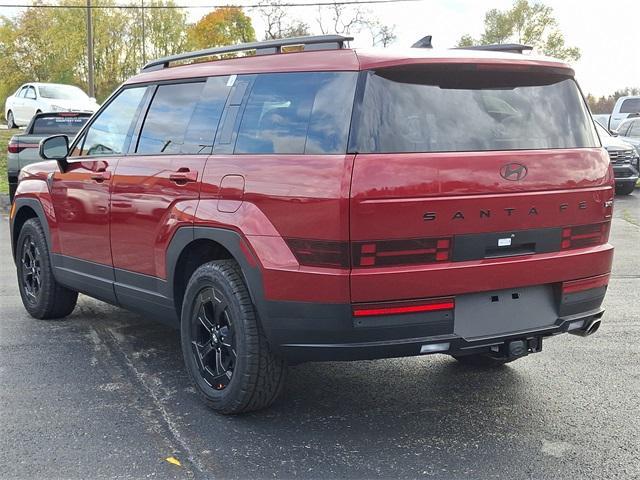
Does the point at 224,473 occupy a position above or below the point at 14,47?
below

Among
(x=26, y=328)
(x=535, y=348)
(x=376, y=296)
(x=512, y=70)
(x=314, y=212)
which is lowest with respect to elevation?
A: (x=26, y=328)

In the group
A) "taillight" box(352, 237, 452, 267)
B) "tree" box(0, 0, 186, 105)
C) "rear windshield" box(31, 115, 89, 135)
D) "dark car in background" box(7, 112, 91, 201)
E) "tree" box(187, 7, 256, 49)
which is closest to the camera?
"taillight" box(352, 237, 452, 267)

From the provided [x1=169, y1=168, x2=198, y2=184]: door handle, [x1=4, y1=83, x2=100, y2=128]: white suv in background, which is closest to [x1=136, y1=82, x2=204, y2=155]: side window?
[x1=169, y1=168, x2=198, y2=184]: door handle

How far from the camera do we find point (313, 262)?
11.3ft

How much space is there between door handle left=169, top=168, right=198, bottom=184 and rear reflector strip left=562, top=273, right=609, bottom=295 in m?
2.02

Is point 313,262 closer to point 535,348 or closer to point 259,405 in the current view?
point 259,405

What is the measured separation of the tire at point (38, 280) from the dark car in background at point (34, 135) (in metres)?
6.82

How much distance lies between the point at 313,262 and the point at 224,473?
101 centimetres

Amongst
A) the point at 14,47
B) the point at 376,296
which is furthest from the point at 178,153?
the point at 14,47

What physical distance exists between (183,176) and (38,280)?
248cm

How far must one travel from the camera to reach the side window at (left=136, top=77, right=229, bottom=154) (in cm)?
425

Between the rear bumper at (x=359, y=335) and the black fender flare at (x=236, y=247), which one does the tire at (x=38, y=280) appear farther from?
the rear bumper at (x=359, y=335)

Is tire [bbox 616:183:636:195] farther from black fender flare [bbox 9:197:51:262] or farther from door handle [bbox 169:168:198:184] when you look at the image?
door handle [bbox 169:168:198:184]

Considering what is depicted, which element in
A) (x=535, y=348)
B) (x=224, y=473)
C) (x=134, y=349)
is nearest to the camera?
(x=224, y=473)
